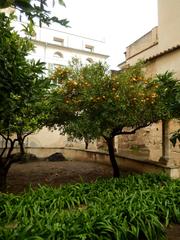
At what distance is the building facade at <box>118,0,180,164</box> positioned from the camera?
10.4 metres

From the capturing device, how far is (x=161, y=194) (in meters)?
6.38

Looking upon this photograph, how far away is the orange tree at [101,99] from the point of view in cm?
737

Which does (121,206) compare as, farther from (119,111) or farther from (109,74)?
(109,74)

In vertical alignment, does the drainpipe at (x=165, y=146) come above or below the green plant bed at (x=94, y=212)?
above

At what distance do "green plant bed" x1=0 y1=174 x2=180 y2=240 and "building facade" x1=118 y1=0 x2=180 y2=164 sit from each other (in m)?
3.09

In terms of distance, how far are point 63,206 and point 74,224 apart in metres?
1.41

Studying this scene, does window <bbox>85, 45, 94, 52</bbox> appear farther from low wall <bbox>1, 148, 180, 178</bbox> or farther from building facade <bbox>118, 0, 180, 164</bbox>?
low wall <bbox>1, 148, 180, 178</bbox>

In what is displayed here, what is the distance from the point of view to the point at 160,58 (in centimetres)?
1116

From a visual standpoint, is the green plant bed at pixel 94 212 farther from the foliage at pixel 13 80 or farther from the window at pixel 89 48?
the window at pixel 89 48

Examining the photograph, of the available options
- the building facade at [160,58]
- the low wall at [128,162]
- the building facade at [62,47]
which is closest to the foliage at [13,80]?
the low wall at [128,162]

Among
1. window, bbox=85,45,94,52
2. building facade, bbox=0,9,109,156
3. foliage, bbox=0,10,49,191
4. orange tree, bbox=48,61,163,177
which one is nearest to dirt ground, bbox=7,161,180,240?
orange tree, bbox=48,61,163,177

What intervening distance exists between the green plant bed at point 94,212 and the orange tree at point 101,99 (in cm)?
153

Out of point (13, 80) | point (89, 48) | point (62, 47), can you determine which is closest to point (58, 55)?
point (62, 47)

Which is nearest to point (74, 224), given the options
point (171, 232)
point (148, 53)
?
point (171, 232)
